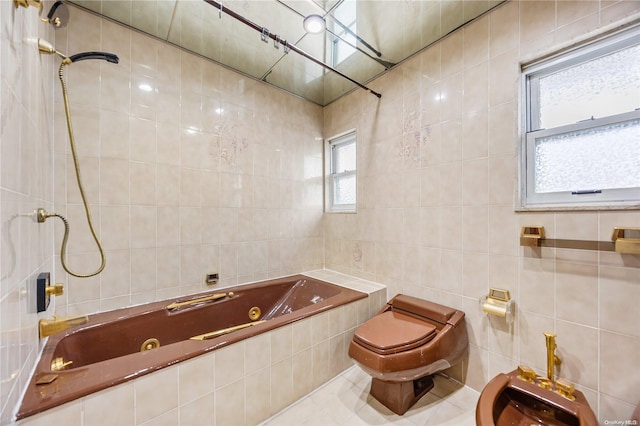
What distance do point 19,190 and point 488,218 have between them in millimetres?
2218

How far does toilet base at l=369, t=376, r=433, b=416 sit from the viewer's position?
4.78 feet

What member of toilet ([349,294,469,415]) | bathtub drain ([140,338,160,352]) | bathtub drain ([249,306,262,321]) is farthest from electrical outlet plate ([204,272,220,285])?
toilet ([349,294,469,415])

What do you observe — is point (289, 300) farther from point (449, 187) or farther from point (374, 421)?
point (449, 187)

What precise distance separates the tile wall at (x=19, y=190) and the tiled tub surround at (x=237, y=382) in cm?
25

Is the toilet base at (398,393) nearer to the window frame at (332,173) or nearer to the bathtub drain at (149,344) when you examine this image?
the bathtub drain at (149,344)

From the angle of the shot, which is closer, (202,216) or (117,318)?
(117,318)

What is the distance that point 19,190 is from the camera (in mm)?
872

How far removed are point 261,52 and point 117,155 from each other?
4.50 feet

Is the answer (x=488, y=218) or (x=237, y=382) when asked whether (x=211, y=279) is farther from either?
(x=488, y=218)

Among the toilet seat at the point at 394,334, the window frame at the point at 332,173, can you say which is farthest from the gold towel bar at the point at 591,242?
the window frame at the point at 332,173

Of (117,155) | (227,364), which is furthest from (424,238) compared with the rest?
(117,155)

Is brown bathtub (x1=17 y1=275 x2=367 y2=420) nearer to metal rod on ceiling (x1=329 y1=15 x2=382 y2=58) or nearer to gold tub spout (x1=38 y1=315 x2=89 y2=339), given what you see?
gold tub spout (x1=38 y1=315 x2=89 y2=339)

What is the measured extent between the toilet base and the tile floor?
26 mm

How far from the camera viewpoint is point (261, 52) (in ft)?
6.88
